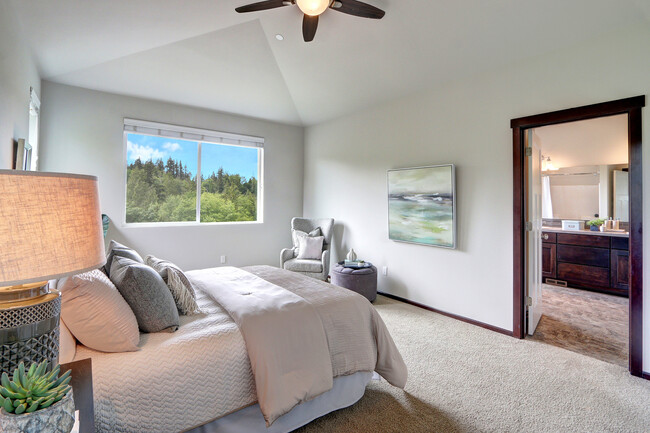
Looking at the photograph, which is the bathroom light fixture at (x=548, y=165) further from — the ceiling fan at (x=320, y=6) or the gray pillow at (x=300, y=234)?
the ceiling fan at (x=320, y=6)

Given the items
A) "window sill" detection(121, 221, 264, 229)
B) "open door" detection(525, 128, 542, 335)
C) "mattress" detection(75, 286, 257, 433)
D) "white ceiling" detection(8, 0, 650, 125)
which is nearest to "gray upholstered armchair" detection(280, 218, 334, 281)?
"window sill" detection(121, 221, 264, 229)

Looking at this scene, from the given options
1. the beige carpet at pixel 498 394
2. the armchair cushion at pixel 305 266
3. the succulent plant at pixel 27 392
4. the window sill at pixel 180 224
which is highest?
the window sill at pixel 180 224

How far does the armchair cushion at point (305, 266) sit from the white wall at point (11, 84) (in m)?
3.19

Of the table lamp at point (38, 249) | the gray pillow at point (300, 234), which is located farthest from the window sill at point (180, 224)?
the table lamp at point (38, 249)

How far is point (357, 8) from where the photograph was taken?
8.23 feet

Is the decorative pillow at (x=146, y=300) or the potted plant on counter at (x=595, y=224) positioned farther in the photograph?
the potted plant on counter at (x=595, y=224)

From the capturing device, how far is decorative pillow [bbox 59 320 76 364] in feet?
4.42

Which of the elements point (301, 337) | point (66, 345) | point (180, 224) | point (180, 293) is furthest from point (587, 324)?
point (180, 224)

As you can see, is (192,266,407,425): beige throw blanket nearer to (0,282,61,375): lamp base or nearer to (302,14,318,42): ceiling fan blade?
(0,282,61,375): lamp base

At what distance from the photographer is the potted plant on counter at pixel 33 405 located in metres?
0.75

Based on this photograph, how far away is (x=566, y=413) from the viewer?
Answer: 202cm

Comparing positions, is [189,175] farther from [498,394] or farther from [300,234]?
[498,394]

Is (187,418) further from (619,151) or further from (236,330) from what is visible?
(619,151)

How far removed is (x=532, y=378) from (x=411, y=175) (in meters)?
2.41
